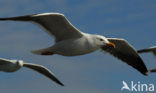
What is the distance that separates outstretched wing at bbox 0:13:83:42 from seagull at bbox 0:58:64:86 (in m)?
3.71

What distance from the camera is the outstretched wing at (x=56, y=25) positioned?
47.9 feet

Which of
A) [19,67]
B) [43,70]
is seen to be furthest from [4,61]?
[43,70]

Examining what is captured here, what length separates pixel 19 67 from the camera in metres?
18.9

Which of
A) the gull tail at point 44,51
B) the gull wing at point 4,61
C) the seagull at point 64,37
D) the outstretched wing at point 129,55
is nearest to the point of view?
the seagull at point 64,37

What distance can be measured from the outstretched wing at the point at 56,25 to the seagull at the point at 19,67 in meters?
3.71

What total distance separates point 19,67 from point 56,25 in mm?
4226

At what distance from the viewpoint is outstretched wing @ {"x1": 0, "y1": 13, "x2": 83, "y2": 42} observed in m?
14.6

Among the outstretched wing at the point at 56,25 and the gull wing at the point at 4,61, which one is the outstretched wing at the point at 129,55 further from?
the gull wing at the point at 4,61

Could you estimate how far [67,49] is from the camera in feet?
49.4

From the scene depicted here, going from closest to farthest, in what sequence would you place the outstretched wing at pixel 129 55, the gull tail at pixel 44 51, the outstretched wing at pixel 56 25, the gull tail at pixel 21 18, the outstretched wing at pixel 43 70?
the gull tail at pixel 21 18 → the outstretched wing at pixel 56 25 → the gull tail at pixel 44 51 → the outstretched wing at pixel 129 55 → the outstretched wing at pixel 43 70

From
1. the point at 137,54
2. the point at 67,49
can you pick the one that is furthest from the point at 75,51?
the point at 137,54

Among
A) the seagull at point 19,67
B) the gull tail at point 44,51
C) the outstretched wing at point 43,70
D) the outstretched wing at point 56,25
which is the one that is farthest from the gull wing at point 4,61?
the outstretched wing at point 56,25

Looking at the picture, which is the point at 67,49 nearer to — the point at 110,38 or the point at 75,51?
the point at 75,51

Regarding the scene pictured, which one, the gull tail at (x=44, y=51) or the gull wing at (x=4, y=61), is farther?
the gull wing at (x=4, y=61)
